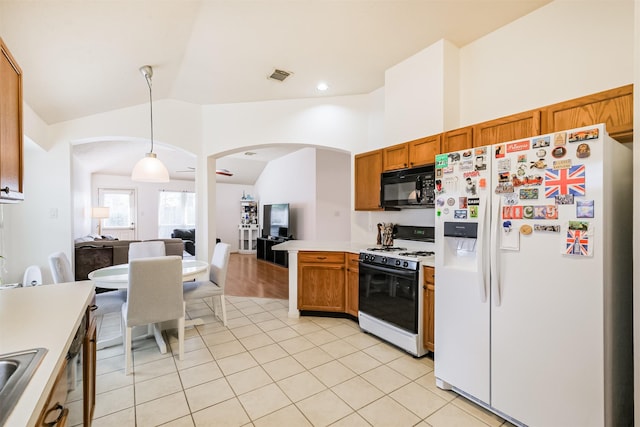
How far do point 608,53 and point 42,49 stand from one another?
4094 millimetres

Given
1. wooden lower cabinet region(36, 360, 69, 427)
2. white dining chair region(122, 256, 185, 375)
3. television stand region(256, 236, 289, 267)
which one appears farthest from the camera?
television stand region(256, 236, 289, 267)

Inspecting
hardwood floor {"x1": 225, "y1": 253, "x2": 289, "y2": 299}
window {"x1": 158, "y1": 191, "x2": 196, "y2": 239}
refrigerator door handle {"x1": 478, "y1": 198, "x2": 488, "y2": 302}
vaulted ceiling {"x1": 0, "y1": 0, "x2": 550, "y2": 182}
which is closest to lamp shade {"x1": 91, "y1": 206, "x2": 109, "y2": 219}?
window {"x1": 158, "y1": 191, "x2": 196, "y2": 239}

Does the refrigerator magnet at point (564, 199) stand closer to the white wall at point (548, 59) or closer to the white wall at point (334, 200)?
the white wall at point (548, 59)

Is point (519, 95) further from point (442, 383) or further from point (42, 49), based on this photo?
point (42, 49)

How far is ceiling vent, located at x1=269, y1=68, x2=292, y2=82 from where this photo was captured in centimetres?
345

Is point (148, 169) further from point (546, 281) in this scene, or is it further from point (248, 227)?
point (248, 227)

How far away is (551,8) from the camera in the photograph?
2365mm

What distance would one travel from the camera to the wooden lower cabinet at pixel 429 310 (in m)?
2.56

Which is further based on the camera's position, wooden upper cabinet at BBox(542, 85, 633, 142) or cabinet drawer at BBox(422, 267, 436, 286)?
cabinet drawer at BBox(422, 267, 436, 286)

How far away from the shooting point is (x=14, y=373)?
0.87 metres

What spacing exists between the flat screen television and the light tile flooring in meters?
4.35

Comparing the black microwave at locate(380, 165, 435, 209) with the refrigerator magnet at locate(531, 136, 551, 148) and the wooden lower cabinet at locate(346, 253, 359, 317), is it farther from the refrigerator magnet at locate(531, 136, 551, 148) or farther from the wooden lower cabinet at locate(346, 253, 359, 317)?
the refrigerator magnet at locate(531, 136, 551, 148)

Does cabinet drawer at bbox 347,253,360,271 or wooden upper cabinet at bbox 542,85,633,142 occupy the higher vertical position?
wooden upper cabinet at bbox 542,85,633,142

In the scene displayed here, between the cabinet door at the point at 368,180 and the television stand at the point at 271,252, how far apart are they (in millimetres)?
3684
